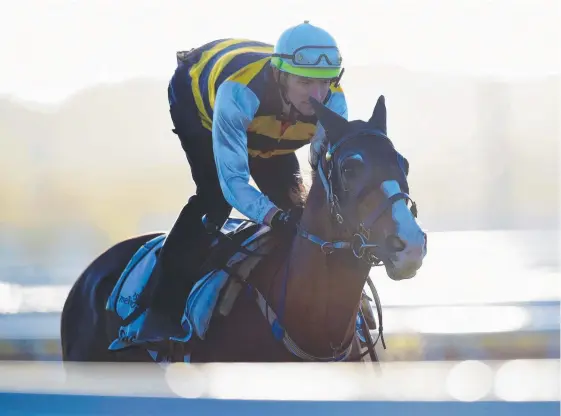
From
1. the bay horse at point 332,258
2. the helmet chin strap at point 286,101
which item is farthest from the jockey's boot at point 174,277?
the helmet chin strap at point 286,101

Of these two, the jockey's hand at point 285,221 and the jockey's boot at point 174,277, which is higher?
the jockey's hand at point 285,221

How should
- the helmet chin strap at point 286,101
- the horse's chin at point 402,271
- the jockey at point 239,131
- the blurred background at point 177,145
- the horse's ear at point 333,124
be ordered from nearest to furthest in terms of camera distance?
the horse's chin at point 402,271 → the horse's ear at point 333,124 → the jockey at point 239,131 → the helmet chin strap at point 286,101 → the blurred background at point 177,145

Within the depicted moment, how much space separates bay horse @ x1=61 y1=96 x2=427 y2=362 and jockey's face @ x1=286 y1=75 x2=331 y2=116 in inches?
7.9

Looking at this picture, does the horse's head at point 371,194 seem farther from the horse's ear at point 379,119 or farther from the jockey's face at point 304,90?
the jockey's face at point 304,90

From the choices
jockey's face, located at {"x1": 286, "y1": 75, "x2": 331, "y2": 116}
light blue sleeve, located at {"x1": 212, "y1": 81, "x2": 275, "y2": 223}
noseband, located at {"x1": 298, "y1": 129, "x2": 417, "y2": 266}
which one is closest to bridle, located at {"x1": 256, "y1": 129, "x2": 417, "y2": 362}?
noseband, located at {"x1": 298, "y1": 129, "x2": 417, "y2": 266}

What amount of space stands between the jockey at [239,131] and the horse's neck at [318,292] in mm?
94

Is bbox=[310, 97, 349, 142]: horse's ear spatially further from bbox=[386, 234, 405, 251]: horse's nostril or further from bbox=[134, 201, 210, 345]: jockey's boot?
bbox=[134, 201, 210, 345]: jockey's boot

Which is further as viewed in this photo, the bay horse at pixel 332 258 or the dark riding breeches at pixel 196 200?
the dark riding breeches at pixel 196 200

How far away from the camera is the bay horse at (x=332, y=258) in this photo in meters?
2.36

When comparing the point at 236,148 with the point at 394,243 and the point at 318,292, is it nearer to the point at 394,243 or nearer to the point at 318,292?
the point at 318,292

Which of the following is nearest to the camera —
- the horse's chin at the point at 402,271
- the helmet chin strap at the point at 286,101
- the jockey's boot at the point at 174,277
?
the horse's chin at the point at 402,271

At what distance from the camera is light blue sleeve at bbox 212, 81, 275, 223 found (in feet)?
8.59

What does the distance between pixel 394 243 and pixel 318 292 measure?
13.1 inches

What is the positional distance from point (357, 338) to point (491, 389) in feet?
4.07
